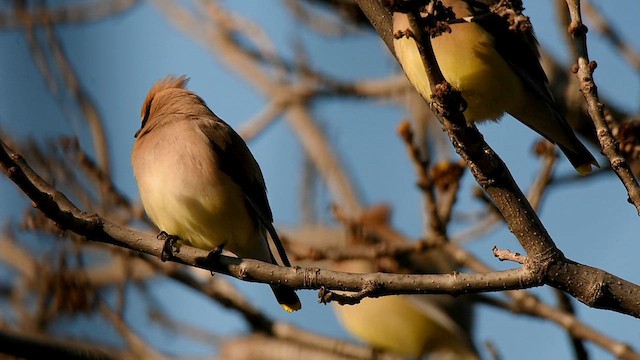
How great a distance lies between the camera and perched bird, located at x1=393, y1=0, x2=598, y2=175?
3867 millimetres

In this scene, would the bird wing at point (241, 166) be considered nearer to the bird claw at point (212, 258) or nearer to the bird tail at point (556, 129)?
the bird claw at point (212, 258)

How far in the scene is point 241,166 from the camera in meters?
4.35

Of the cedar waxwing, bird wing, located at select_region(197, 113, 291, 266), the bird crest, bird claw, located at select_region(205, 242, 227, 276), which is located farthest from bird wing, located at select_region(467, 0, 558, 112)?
the cedar waxwing

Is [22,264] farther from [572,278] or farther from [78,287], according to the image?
[572,278]

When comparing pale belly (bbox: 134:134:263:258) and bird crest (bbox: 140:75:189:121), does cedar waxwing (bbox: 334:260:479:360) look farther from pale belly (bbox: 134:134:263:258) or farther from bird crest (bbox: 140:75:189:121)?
pale belly (bbox: 134:134:263:258)

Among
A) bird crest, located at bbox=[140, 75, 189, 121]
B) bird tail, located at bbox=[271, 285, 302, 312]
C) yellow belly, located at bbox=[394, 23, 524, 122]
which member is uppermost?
bird crest, located at bbox=[140, 75, 189, 121]

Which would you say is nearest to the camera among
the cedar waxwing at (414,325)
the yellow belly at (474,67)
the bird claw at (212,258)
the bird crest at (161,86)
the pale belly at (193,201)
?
the bird claw at (212,258)

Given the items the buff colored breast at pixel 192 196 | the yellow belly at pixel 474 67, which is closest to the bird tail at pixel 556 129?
the yellow belly at pixel 474 67

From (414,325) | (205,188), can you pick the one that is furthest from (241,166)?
(414,325)

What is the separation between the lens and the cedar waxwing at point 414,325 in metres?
7.16

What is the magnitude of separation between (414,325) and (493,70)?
3703mm

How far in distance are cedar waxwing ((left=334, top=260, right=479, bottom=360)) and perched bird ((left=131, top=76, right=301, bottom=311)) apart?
280cm

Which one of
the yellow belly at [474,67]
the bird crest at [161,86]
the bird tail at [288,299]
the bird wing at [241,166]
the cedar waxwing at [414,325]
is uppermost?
the cedar waxwing at [414,325]

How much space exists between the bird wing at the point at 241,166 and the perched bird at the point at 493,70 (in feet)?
3.21
